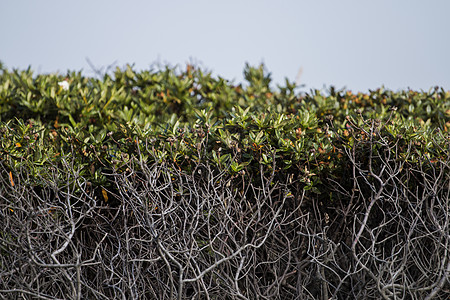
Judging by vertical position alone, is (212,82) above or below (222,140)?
above

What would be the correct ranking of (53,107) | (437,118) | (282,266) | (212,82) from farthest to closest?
(212,82), (437,118), (53,107), (282,266)

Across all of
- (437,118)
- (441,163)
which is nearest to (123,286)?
(441,163)

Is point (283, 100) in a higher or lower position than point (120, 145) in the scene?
higher

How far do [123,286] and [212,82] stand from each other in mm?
3898

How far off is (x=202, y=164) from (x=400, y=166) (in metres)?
1.63

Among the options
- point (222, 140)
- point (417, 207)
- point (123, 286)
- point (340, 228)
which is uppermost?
point (222, 140)

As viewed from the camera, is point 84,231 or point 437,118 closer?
point 84,231

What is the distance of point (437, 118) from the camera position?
616 centimetres

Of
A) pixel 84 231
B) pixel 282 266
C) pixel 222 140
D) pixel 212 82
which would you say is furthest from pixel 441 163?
pixel 212 82

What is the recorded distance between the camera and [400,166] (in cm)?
397

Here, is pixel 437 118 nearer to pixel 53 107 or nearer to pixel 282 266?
pixel 282 266

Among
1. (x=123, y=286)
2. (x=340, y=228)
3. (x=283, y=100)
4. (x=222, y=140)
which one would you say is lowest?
(x=123, y=286)

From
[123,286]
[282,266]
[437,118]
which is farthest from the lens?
[437,118]

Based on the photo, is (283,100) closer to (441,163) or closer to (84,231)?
(441,163)
